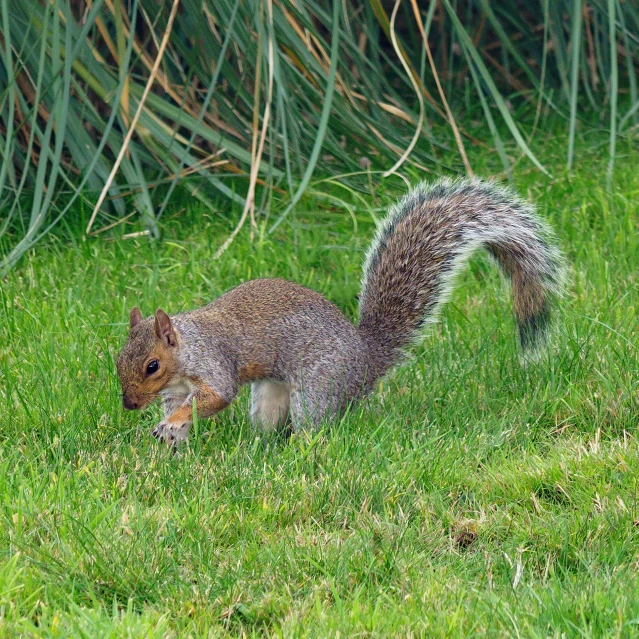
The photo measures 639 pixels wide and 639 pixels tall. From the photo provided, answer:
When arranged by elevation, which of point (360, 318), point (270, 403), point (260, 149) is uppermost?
point (260, 149)

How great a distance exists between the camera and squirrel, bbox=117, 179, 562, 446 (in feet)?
10.9

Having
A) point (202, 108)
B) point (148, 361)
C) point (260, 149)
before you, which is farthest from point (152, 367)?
point (202, 108)

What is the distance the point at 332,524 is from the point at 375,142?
2434mm

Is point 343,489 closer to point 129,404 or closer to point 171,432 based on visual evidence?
point 171,432

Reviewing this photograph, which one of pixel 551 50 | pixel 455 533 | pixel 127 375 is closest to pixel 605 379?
pixel 455 533

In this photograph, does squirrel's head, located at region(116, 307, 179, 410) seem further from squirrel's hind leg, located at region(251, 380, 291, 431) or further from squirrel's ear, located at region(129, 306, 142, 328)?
squirrel's hind leg, located at region(251, 380, 291, 431)

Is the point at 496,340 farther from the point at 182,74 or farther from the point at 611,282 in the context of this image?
the point at 182,74

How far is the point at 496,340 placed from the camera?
384cm

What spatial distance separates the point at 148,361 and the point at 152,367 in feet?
0.08

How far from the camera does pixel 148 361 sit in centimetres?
316

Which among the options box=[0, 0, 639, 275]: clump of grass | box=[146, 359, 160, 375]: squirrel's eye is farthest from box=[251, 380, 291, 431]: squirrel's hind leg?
box=[0, 0, 639, 275]: clump of grass

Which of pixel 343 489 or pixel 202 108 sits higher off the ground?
pixel 202 108

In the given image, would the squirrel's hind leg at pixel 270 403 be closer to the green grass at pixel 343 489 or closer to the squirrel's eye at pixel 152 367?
the green grass at pixel 343 489

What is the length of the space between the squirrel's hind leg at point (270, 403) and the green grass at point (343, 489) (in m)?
0.06
